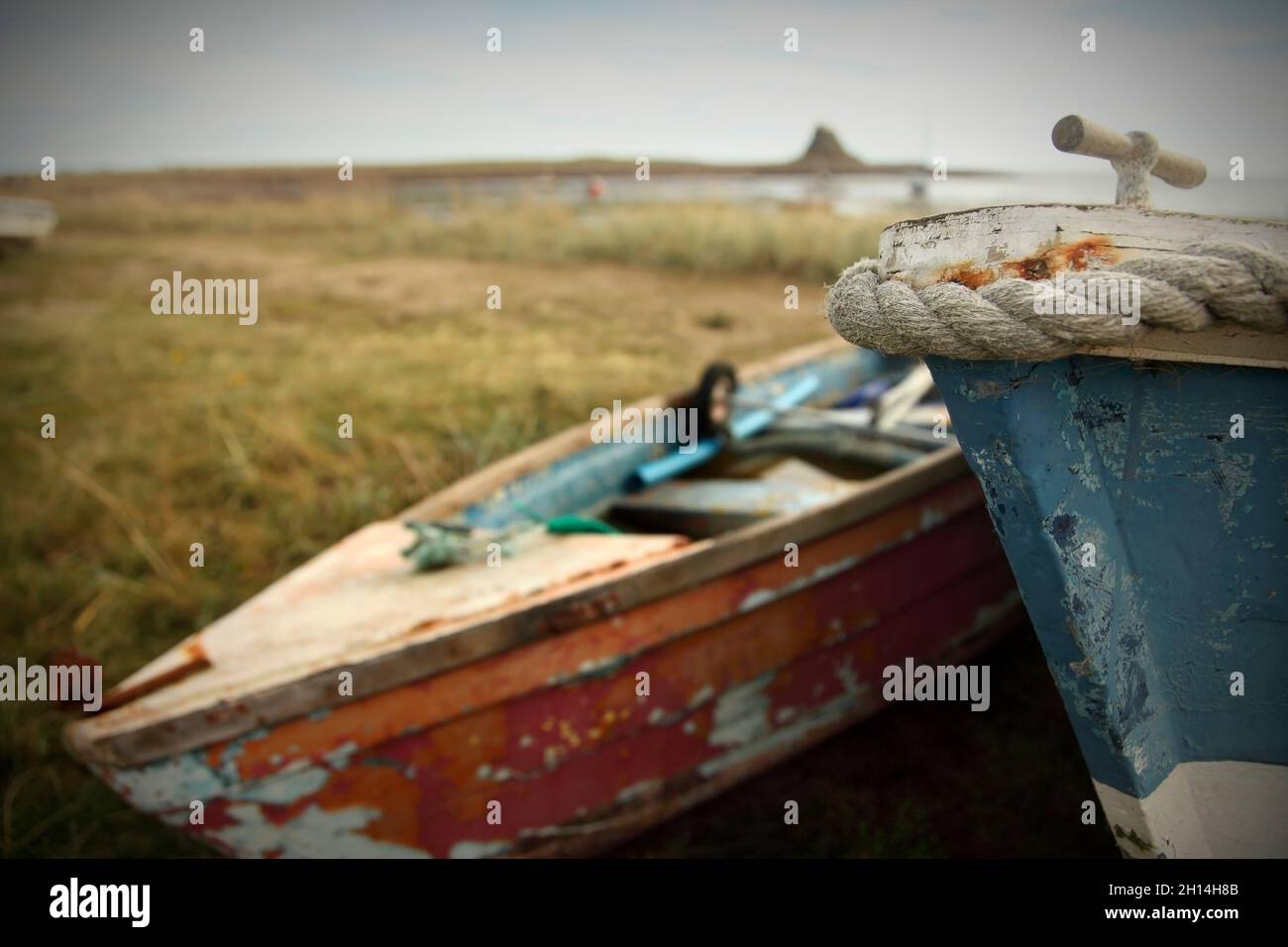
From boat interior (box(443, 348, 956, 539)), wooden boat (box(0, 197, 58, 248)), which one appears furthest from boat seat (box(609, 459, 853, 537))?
wooden boat (box(0, 197, 58, 248))

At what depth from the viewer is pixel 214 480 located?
17.0ft

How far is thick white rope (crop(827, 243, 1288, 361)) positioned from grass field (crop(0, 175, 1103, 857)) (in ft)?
1.32

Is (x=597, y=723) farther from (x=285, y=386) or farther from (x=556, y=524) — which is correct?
(x=285, y=386)

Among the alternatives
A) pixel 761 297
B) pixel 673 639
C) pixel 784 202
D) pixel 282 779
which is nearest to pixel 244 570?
pixel 282 779

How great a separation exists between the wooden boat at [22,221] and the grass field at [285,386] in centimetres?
32

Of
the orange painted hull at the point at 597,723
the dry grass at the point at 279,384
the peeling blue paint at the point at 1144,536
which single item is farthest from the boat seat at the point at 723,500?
the peeling blue paint at the point at 1144,536

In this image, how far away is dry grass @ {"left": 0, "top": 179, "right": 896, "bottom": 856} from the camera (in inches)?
163

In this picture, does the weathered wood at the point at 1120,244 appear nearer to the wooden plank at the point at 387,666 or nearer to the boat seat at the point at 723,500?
the wooden plank at the point at 387,666

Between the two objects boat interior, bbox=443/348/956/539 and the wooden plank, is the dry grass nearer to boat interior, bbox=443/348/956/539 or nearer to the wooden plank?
boat interior, bbox=443/348/956/539

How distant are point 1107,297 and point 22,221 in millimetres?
16605

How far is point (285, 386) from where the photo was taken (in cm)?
678

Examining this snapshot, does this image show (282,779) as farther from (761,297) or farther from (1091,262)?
(761,297)

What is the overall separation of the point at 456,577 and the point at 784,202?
1603 centimetres
